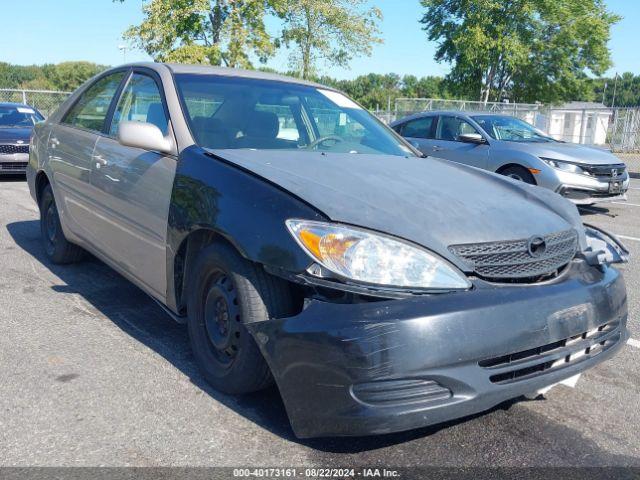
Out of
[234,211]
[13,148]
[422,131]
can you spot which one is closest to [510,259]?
[234,211]

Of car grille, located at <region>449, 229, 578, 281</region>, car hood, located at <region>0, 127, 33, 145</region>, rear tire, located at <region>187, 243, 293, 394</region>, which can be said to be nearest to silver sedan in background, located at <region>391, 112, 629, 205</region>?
car grille, located at <region>449, 229, 578, 281</region>

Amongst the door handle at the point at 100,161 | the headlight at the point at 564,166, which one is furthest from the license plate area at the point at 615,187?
the door handle at the point at 100,161

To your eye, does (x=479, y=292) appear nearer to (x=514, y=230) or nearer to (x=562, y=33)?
(x=514, y=230)

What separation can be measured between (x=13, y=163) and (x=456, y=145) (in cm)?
740

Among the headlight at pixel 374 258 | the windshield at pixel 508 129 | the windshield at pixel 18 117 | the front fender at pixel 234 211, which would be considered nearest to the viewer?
the headlight at pixel 374 258

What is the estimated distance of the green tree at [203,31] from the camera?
18.9m

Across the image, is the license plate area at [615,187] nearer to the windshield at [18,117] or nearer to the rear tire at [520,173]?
the rear tire at [520,173]

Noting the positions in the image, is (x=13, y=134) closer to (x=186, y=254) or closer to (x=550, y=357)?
(x=186, y=254)

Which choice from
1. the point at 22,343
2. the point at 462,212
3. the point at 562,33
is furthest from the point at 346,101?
the point at 562,33

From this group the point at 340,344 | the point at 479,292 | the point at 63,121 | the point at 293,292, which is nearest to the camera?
the point at 340,344

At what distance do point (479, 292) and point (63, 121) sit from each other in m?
3.91

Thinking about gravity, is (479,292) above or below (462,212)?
below

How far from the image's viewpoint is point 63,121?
5.02 meters

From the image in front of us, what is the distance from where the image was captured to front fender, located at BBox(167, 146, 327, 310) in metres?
2.47
